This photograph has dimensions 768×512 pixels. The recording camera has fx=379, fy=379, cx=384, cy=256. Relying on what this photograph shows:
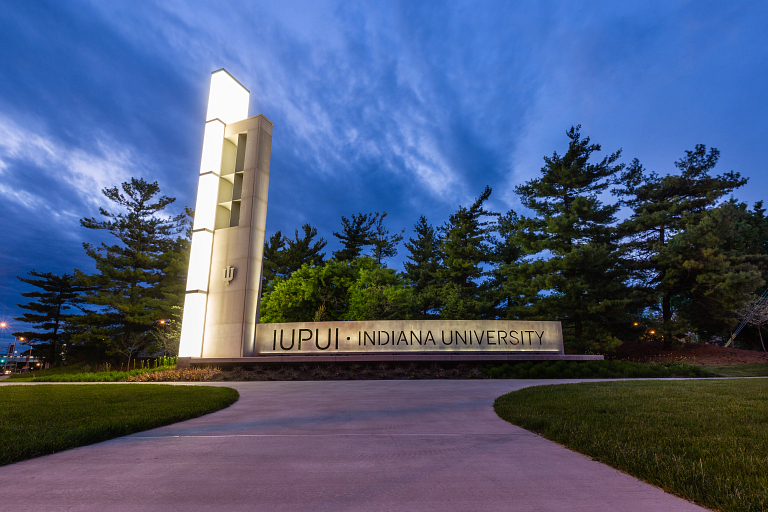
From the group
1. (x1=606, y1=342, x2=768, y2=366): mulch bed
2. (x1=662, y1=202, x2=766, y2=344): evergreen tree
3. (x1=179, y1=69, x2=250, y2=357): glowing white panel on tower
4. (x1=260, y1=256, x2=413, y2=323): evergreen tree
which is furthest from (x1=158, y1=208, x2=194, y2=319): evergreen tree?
(x1=662, y1=202, x2=766, y2=344): evergreen tree

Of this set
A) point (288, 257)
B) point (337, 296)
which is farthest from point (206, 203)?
point (288, 257)

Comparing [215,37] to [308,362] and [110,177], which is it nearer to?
[110,177]

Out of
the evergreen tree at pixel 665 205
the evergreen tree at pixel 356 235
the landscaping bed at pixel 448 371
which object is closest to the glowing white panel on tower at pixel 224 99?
the landscaping bed at pixel 448 371

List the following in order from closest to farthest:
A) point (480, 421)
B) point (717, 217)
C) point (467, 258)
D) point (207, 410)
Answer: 1. point (480, 421)
2. point (207, 410)
3. point (717, 217)
4. point (467, 258)

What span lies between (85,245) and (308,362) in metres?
A: 29.2

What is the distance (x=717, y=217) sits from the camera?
73.7ft

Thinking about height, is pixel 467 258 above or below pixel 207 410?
above

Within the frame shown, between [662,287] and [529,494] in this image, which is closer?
[529,494]

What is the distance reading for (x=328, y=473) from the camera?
3.07m

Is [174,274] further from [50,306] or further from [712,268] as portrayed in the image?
[712,268]

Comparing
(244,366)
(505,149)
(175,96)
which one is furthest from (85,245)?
(505,149)

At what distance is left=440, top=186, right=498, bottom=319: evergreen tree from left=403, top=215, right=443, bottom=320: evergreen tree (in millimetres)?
1058

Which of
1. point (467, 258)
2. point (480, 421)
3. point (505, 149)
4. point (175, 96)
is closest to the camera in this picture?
point (480, 421)

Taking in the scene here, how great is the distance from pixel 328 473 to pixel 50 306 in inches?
1990
